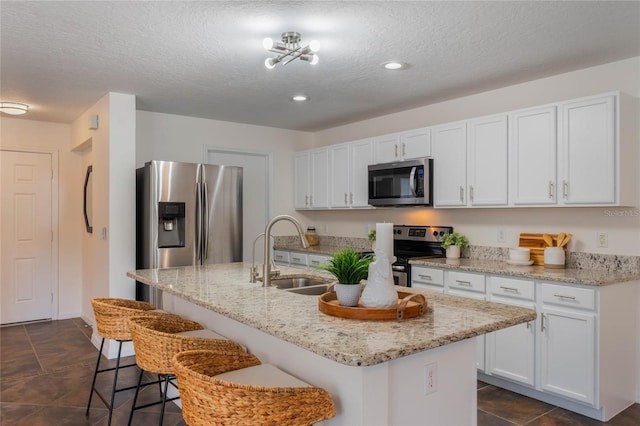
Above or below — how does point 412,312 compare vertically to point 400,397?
above

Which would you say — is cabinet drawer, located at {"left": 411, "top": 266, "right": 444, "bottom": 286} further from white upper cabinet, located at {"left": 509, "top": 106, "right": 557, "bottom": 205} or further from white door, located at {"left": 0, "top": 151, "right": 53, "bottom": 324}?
white door, located at {"left": 0, "top": 151, "right": 53, "bottom": 324}

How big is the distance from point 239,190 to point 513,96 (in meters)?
2.70

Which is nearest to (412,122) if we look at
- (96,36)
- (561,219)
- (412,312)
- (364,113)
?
(364,113)

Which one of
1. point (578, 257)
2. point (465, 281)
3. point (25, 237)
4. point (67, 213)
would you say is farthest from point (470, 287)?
point (25, 237)

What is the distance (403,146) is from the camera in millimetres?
4402

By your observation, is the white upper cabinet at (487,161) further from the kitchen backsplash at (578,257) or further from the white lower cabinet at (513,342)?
the white lower cabinet at (513,342)

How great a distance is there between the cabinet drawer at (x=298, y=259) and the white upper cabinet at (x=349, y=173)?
0.68 meters

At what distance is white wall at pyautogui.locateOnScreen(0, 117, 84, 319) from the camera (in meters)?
5.50

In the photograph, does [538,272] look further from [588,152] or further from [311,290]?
[311,290]

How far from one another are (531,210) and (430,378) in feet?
8.24

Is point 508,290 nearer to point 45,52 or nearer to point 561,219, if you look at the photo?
point 561,219

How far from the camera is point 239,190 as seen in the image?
4.62 meters

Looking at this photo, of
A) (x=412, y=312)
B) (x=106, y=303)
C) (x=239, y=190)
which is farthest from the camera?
(x=239, y=190)

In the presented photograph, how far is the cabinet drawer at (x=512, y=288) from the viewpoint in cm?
310
